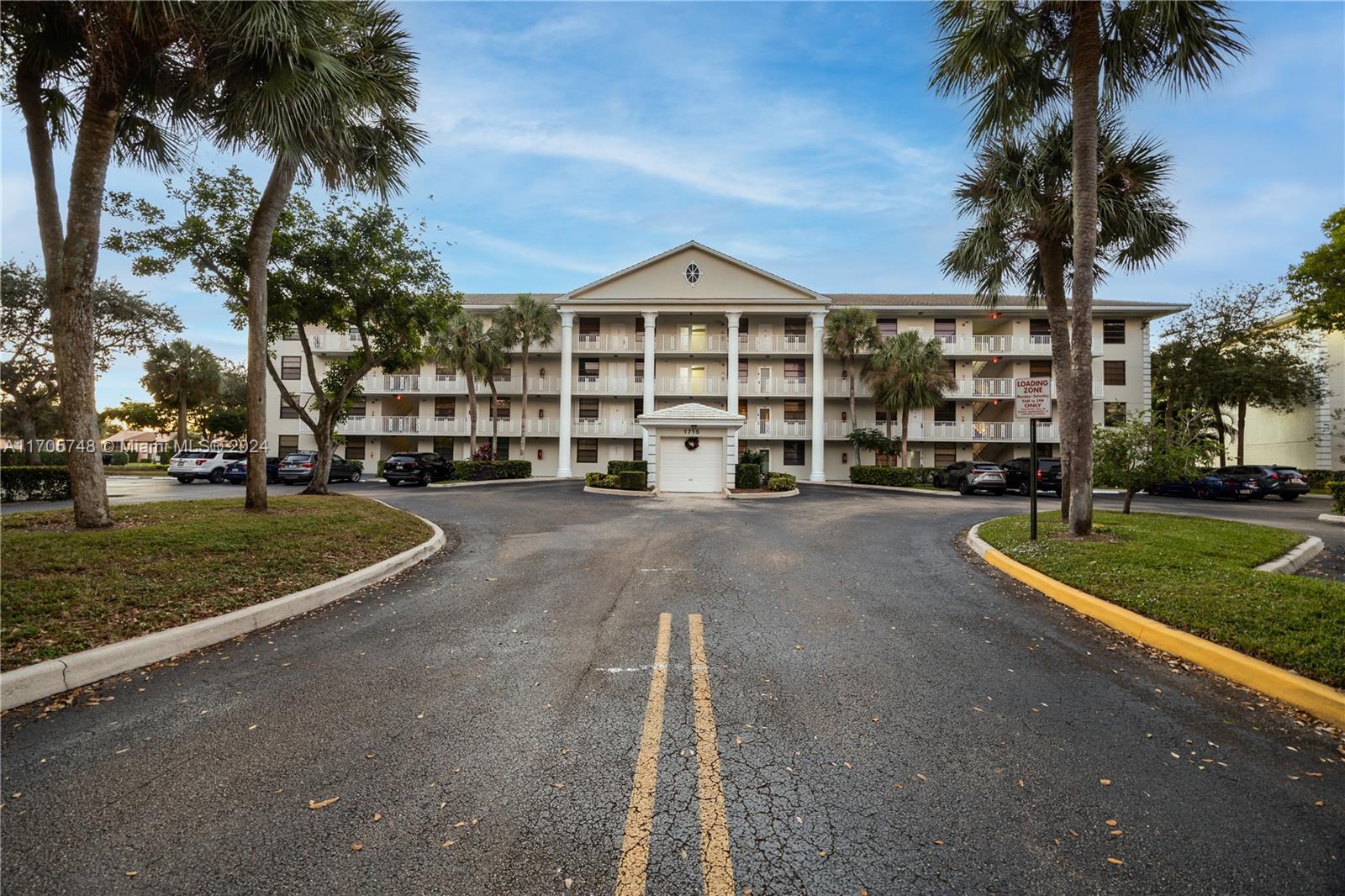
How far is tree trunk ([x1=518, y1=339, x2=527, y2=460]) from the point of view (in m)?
28.9

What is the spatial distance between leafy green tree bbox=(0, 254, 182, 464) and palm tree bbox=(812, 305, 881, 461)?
35.1 meters

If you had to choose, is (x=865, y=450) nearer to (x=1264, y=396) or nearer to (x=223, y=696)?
(x=1264, y=396)

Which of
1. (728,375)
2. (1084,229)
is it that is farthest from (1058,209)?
(728,375)

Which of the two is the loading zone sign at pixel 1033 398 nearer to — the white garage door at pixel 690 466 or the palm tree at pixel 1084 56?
the palm tree at pixel 1084 56

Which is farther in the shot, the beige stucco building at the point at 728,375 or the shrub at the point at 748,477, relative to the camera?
the beige stucco building at the point at 728,375

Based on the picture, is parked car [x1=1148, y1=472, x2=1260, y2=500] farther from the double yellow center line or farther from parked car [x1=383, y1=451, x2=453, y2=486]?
parked car [x1=383, y1=451, x2=453, y2=486]

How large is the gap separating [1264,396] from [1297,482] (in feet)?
24.1

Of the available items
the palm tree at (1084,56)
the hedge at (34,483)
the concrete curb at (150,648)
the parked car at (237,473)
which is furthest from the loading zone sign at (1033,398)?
the parked car at (237,473)

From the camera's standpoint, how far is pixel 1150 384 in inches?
1197

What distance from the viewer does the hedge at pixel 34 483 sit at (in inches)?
608

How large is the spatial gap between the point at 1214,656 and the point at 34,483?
25164 millimetres

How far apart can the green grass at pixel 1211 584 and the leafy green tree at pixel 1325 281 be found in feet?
54.9

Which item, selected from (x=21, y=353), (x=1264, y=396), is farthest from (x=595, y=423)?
(x=1264, y=396)

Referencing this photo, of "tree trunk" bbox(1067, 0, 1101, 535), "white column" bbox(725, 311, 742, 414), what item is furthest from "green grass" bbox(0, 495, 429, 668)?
"white column" bbox(725, 311, 742, 414)
